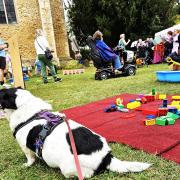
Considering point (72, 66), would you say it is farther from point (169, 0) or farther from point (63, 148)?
point (63, 148)

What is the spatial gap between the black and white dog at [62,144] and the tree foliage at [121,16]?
68.6ft

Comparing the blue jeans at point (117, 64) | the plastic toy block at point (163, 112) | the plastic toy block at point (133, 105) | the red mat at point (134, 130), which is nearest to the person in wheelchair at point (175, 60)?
the blue jeans at point (117, 64)

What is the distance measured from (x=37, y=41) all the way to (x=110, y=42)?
14.1 metres

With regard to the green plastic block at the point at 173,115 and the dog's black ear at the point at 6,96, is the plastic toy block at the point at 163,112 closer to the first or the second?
the green plastic block at the point at 173,115

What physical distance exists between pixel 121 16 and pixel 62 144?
73.4 ft

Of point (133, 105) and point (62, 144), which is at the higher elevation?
point (62, 144)

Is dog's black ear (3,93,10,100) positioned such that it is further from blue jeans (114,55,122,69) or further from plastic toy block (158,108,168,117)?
blue jeans (114,55,122,69)

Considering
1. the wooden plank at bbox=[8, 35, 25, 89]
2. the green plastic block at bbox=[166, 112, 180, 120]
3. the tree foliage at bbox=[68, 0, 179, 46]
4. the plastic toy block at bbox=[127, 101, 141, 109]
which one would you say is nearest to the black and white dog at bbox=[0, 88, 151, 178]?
the green plastic block at bbox=[166, 112, 180, 120]

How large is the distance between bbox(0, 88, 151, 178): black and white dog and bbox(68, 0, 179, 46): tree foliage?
20.9 metres

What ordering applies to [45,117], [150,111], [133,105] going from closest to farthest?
[45,117], [150,111], [133,105]

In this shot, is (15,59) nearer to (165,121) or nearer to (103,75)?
(103,75)

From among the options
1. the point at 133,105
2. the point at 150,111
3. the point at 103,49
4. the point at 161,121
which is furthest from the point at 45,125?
the point at 103,49

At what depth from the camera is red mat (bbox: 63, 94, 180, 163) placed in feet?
11.8

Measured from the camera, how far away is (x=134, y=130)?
14.4 ft
